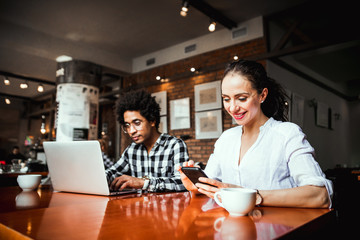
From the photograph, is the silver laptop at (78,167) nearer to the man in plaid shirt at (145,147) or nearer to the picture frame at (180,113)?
the man in plaid shirt at (145,147)

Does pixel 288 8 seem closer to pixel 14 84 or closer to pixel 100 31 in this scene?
pixel 100 31

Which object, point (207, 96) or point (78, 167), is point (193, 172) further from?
point (207, 96)

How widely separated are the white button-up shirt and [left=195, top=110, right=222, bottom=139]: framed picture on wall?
130 inches

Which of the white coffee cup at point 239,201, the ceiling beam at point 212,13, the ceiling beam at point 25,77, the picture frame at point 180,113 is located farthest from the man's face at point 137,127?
the ceiling beam at point 25,77

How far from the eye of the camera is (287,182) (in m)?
1.33

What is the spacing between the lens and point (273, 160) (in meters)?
1.31

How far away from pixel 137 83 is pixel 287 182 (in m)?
5.51

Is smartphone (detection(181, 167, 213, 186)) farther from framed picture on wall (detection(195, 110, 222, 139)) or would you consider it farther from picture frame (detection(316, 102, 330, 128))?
picture frame (detection(316, 102, 330, 128))

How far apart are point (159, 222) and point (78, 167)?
0.85m

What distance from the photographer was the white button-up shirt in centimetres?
117

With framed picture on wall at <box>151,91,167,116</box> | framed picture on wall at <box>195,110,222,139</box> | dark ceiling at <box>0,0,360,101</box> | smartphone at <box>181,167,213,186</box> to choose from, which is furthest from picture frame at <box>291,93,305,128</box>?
smartphone at <box>181,167,213,186</box>

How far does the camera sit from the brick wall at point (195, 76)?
4719 mm

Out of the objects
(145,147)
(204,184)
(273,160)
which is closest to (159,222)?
(204,184)

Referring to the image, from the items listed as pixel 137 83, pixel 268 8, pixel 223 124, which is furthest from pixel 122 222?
pixel 137 83
